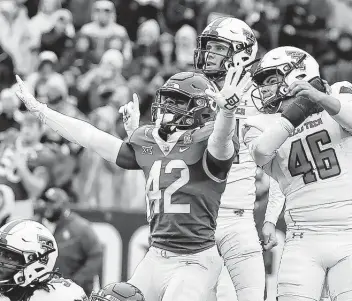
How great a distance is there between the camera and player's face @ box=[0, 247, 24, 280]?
6.50 m

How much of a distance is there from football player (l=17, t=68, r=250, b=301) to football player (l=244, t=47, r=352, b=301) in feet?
1.20

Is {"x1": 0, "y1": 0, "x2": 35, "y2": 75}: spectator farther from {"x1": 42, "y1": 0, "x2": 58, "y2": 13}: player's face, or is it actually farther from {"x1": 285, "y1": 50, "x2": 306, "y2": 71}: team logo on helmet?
{"x1": 285, "y1": 50, "x2": 306, "y2": 71}: team logo on helmet

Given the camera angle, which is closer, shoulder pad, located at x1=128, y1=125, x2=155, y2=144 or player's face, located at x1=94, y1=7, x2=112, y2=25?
shoulder pad, located at x1=128, y1=125, x2=155, y2=144

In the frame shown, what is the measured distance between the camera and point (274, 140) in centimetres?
640

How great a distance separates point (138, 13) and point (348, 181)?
26.8 feet

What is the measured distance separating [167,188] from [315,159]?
3.20 ft

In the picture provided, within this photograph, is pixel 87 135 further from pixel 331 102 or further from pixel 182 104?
pixel 331 102

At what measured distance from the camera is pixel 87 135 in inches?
268

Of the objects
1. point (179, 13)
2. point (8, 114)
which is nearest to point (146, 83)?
point (179, 13)

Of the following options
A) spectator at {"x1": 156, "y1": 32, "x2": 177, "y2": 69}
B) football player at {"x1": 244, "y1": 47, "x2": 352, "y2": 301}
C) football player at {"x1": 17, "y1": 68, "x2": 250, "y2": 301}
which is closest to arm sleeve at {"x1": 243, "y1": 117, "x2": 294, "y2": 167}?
football player at {"x1": 244, "y1": 47, "x2": 352, "y2": 301}

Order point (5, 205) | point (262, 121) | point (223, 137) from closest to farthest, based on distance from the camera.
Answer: point (223, 137) < point (262, 121) < point (5, 205)

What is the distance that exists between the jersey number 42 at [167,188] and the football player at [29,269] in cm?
68

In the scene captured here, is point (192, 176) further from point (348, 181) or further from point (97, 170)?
point (97, 170)

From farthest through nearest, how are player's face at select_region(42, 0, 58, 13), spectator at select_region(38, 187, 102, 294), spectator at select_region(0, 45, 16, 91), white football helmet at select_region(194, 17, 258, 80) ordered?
1. player's face at select_region(42, 0, 58, 13)
2. spectator at select_region(0, 45, 16, 91)
3. spectator at select_region(38, 187, 102, 294)
4. white football helmet at select_region(194, 17, 258, 80)
